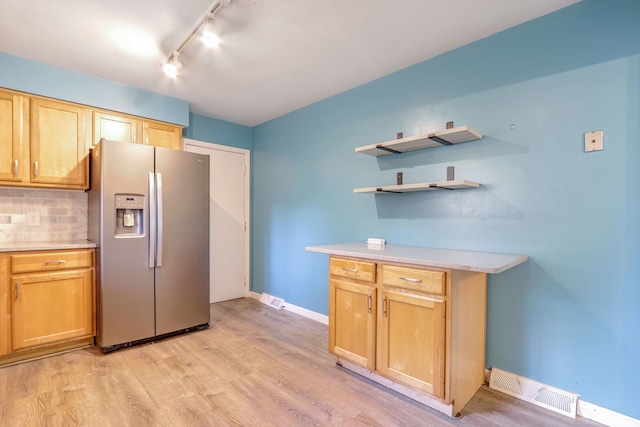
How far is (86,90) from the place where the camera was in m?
2.79

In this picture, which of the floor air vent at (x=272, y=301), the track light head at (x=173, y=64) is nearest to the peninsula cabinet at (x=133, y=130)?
the track light head at (x=173, y=64)

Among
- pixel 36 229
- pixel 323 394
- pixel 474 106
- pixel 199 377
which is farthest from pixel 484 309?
pixel 36 229

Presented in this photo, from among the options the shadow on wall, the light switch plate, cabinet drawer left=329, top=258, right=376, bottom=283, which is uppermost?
the light switch plate

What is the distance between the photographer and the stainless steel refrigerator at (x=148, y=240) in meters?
2.53

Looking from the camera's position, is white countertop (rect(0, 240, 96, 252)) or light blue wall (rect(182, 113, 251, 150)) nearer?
white countertop (rect(0, 240, 96, 252))

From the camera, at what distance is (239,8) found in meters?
1.87

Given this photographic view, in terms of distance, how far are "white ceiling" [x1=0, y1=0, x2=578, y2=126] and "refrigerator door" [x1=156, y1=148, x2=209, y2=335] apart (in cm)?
83

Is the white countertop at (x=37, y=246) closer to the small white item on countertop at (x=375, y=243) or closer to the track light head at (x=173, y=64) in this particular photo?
the track light head at (x=173, y=64)

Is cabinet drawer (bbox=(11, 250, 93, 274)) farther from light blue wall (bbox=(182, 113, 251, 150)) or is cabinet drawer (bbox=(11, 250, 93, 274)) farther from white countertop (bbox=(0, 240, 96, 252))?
light blue wall (bbox=(182, 113, 251, 150))

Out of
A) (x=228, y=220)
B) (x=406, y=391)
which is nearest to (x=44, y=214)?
(x=228, y=220)

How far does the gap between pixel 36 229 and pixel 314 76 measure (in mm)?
2964

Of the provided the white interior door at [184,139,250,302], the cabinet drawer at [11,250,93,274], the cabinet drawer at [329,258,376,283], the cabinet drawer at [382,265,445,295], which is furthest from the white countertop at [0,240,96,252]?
the cabinet drawer at [382,265,445,295]

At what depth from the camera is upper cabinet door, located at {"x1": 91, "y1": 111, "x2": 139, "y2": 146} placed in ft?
9.42

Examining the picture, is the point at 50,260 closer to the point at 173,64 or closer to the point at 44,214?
the point at 44,214
